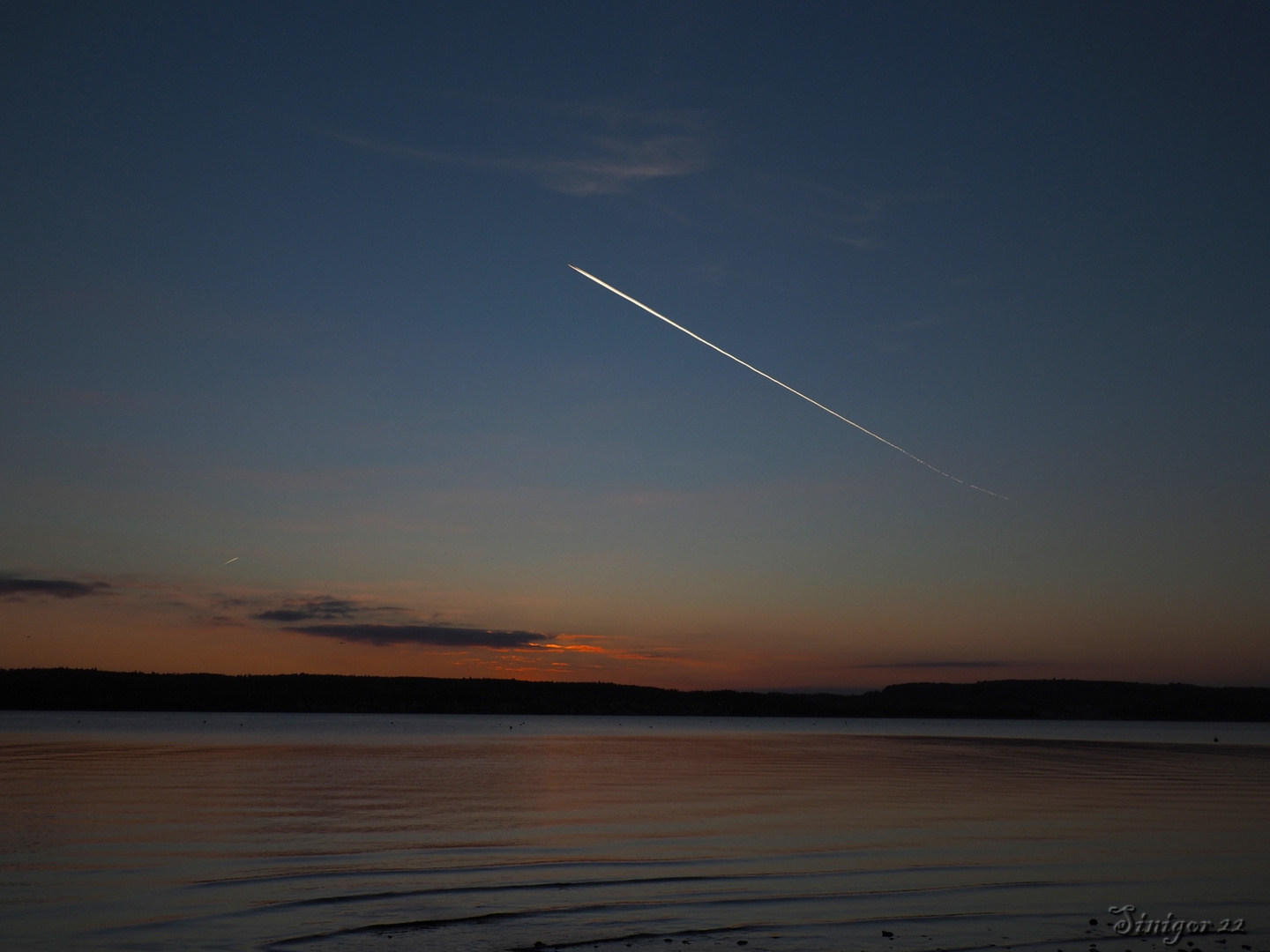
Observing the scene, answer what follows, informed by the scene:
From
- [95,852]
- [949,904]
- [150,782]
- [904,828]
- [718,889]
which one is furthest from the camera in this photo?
[150,782]

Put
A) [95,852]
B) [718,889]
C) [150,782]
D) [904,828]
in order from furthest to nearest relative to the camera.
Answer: [150,782] < [904,828] < [95,852] < [718,889]

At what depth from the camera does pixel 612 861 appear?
20.5 meters

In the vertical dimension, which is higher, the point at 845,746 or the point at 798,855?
the point at 798,855

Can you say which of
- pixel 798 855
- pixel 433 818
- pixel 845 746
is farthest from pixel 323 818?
pixel 845 746

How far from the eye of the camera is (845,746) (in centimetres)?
8444

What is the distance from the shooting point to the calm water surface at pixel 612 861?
565 inches

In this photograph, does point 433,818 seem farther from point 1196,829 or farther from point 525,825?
point 1196,829

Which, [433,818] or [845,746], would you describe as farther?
[845,746]

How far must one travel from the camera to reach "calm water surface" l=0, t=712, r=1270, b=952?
47.1ft

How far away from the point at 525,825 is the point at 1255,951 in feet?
56.6

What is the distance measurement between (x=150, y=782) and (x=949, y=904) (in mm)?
31409

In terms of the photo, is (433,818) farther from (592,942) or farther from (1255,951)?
(1255,951)

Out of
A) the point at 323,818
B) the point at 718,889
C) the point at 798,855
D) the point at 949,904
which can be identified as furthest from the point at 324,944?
the point at 323,818

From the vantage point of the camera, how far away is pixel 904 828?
26000 millimetres
